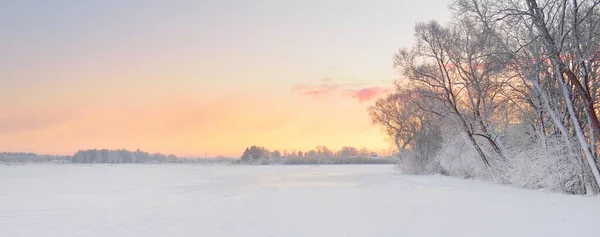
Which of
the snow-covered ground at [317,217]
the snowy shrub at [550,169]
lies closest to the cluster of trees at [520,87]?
the snowy shrub at [550,169]

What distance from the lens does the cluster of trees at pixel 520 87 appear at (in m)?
15.1

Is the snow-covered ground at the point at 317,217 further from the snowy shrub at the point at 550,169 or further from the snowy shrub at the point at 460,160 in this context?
the snowy shrub at the point at 460,160

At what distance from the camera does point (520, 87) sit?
21.0 metres

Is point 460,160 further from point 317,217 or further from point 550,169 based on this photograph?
point 317,217

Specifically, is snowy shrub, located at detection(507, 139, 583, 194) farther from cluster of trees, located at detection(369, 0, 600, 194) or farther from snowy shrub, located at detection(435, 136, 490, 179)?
snowy shrub, located at detection(435, 136, 490, 179)

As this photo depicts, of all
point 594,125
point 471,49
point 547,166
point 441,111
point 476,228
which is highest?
point 471,49

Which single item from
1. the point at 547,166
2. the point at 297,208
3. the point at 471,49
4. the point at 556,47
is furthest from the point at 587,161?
the point at 297,208

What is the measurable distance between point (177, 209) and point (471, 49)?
1545 cm

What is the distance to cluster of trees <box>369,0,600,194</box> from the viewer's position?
1514cm

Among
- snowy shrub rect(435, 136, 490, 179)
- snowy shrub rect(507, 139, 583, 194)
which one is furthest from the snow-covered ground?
snowy shrub rect(435, 136, 490, 179)

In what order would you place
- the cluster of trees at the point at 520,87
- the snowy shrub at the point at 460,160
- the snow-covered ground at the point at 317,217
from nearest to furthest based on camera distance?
the snow-covered ground at the point at 317,217 → the cluster of trees at the point at 520,87 → the snowy shrub at the point at 460,160

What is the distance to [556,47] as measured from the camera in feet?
47.8

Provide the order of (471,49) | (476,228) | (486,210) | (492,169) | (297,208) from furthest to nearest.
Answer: (492,169) < (471,49) < (297,208) < (486,210) < (476,228)

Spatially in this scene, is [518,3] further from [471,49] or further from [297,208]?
[297,208]
